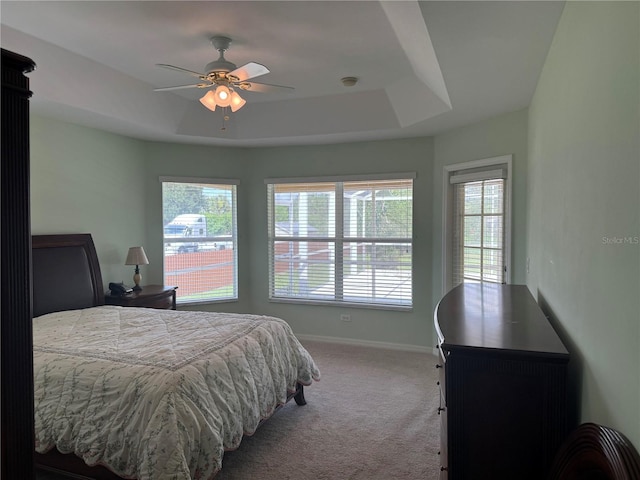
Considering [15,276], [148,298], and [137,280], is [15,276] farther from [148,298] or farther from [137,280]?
[137,280]

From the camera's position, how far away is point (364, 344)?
5078mm

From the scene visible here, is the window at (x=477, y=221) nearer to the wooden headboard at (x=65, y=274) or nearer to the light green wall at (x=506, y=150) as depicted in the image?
the light green wall at (x=506, y=150)

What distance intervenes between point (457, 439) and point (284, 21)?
2.57 meters

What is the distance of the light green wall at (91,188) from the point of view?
3789mm

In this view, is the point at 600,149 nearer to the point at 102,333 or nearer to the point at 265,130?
the point at 102,333

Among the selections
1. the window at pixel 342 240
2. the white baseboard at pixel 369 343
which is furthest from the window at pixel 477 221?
the white baseboard at pixel 369 343

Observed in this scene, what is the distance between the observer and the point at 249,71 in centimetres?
267

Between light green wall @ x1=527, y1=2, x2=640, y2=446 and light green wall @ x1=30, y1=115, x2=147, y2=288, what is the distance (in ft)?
13.5

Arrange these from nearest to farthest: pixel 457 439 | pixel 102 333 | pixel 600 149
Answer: pixel 600 149 → pixel 457 439 → pixel 102 333

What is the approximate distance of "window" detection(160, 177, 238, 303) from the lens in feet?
16.9

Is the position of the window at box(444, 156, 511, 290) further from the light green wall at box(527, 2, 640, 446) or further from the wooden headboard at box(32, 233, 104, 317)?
the wooden headboard at box(32, 233, 104, 317)

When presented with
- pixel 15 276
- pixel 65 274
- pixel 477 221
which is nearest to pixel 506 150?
pixel 477 221

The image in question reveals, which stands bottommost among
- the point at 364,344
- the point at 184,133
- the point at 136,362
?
the point at 364,344

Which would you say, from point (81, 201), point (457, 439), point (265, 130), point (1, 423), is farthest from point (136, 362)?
point (265, 130)
